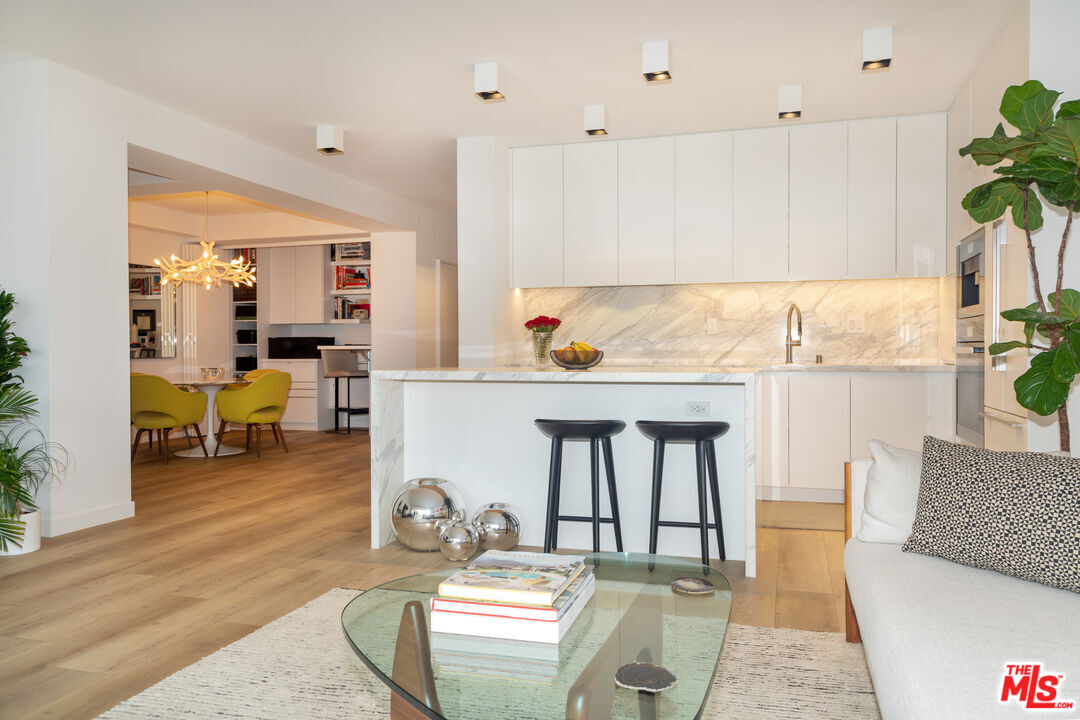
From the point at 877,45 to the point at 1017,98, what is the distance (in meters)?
1.10

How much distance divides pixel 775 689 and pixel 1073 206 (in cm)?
207

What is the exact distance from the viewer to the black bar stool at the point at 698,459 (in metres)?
3.37

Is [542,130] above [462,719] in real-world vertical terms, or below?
above

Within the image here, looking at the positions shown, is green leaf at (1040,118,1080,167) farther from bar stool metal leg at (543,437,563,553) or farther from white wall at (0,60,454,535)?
white wall at (0,60,454,535)

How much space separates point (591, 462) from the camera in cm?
359

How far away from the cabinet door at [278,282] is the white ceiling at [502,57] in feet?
14.4

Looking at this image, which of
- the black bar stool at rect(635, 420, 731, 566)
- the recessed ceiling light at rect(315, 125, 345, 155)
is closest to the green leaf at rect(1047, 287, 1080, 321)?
the black bar stool at rect(635, 420, 731, 566)

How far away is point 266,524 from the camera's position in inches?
173

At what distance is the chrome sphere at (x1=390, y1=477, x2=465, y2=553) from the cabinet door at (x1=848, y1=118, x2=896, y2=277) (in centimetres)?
333

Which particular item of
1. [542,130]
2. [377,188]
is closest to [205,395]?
[377,188]

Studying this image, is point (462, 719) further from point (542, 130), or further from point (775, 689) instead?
point (542, 130)

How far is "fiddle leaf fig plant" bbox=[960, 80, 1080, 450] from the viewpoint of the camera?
2.56 m

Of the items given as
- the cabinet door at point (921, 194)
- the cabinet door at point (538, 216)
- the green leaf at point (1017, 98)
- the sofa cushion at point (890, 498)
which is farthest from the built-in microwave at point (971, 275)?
the cabinet door at point (538, 216)

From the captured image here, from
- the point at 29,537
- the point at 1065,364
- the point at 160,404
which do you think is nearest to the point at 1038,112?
the point at 1065,364
